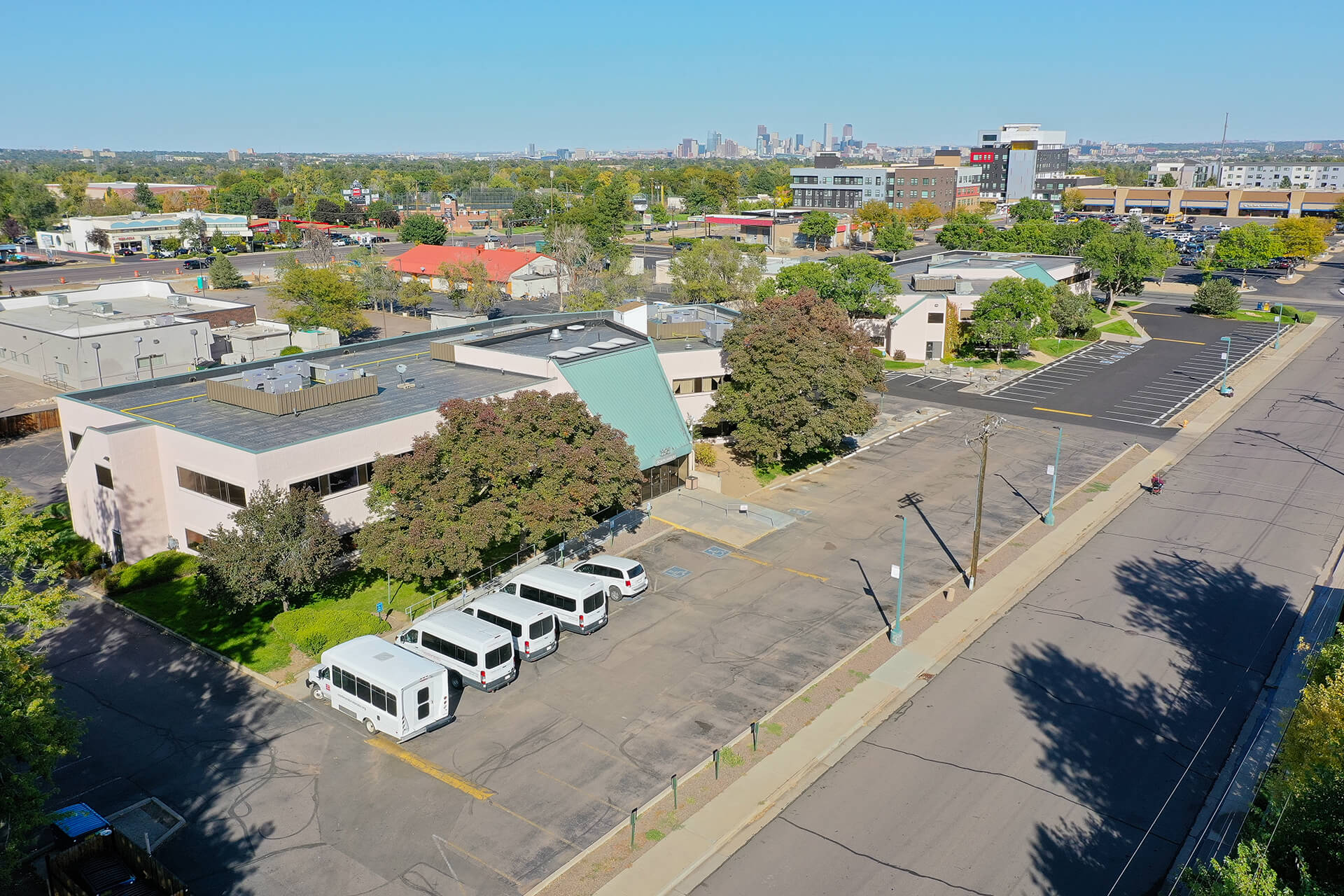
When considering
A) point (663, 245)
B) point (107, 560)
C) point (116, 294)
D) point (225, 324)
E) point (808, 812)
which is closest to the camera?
point (808, 812)

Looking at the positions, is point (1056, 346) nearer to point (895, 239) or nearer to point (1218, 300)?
point (1218, 300)

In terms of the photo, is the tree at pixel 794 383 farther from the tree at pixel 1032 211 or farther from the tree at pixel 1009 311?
the tree at pixel 1032 211

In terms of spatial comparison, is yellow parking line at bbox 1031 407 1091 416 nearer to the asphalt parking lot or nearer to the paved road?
the paved road

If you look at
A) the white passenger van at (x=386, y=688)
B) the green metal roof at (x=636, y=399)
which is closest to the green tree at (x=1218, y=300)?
the green metal roof at (x=636, y=399)

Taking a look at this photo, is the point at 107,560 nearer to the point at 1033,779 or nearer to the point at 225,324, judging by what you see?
the point at 1033,779

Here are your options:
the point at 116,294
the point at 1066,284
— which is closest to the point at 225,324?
the point at 116,294

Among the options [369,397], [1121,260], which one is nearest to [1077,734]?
[369,397]

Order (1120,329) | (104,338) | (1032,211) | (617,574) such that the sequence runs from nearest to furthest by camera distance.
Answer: (617,574), (104,338), (1120,329), (1032,211)
